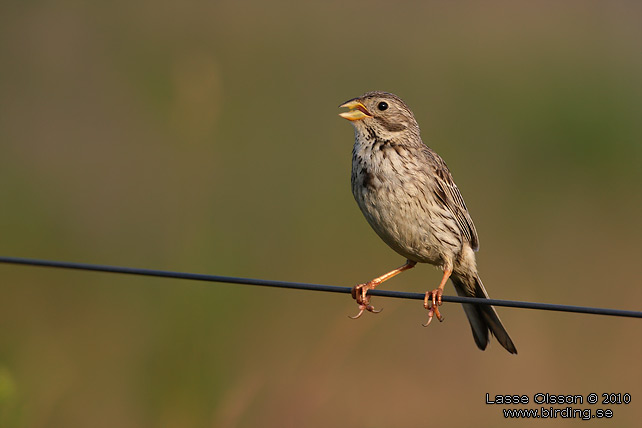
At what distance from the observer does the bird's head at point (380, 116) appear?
642cm

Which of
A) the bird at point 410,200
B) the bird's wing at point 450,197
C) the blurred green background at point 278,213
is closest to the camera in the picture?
the bird at point 410,200

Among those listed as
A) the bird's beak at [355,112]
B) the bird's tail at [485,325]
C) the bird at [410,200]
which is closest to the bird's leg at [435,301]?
the bird at [410,200]

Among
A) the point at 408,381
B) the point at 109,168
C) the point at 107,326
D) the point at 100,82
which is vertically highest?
the point at 100,82

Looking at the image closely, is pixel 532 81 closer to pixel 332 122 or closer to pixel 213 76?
pixel 332 122

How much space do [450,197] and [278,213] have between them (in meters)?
3.50

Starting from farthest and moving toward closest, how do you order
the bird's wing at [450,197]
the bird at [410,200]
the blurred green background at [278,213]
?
the blurred green background at [278,213]
the bird's wing at [450,197]
the bird at [410,200]

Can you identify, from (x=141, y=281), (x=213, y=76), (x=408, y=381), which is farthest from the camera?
(x=408, y=381)

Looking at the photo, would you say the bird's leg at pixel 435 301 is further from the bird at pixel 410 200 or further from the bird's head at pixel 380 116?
the bird's head at pixel 380 116

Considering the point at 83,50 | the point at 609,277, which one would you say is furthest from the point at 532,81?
the point at 83,50

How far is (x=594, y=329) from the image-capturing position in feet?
28.2

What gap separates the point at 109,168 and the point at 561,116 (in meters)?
5.33

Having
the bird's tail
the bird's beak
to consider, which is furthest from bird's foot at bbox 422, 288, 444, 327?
the bird's beak

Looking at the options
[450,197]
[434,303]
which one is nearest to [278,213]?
[450,197]

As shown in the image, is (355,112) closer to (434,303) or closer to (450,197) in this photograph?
(450,197)
